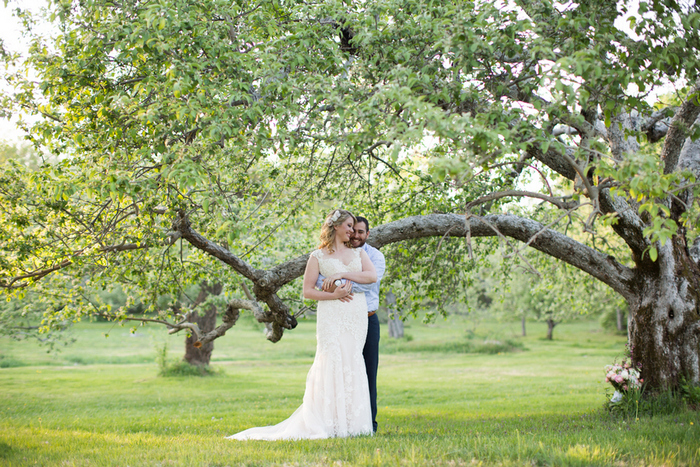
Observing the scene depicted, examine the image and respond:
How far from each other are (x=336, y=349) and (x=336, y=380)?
341mm

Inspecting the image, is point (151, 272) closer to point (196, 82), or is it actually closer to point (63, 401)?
point (196, 82)

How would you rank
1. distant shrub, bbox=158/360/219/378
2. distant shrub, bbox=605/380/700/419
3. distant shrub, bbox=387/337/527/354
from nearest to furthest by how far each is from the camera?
distant shrub, bbox=605/380/700/419
distant shrub, bbox=158/360/219/378
distant shrub, bbox=387/337/527/354

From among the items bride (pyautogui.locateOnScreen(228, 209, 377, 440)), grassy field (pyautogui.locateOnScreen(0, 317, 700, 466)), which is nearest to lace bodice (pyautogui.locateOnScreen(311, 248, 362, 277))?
bride (pyautogui.locateOnScreen(228, 209, 377, 440))

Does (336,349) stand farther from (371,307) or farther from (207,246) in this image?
(207,246)

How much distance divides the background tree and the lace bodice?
1.04 metres

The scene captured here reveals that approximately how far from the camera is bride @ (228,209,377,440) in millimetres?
6031

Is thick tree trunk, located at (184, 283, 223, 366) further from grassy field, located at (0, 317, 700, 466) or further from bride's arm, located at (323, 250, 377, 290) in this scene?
bride's arm, located at (323, 250, 377, 290)

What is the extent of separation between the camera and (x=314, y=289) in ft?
20.6

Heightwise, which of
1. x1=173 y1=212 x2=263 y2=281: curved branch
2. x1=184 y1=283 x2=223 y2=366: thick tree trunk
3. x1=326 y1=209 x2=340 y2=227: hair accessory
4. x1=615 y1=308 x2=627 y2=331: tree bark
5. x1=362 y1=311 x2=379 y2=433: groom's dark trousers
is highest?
x1=326 y1=209 x2=340 y2=227: hair accessory

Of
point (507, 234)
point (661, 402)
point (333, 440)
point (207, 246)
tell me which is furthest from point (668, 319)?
point (207, 246)

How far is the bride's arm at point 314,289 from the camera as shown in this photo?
19.8 ft

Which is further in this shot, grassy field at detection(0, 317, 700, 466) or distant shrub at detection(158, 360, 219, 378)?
distant shrub at detection(158, 360, 219, 378)

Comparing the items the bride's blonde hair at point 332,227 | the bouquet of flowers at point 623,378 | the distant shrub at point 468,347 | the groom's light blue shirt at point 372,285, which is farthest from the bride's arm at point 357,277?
the distant shrub at point 468,347

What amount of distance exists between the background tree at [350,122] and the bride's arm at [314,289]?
100 cm
